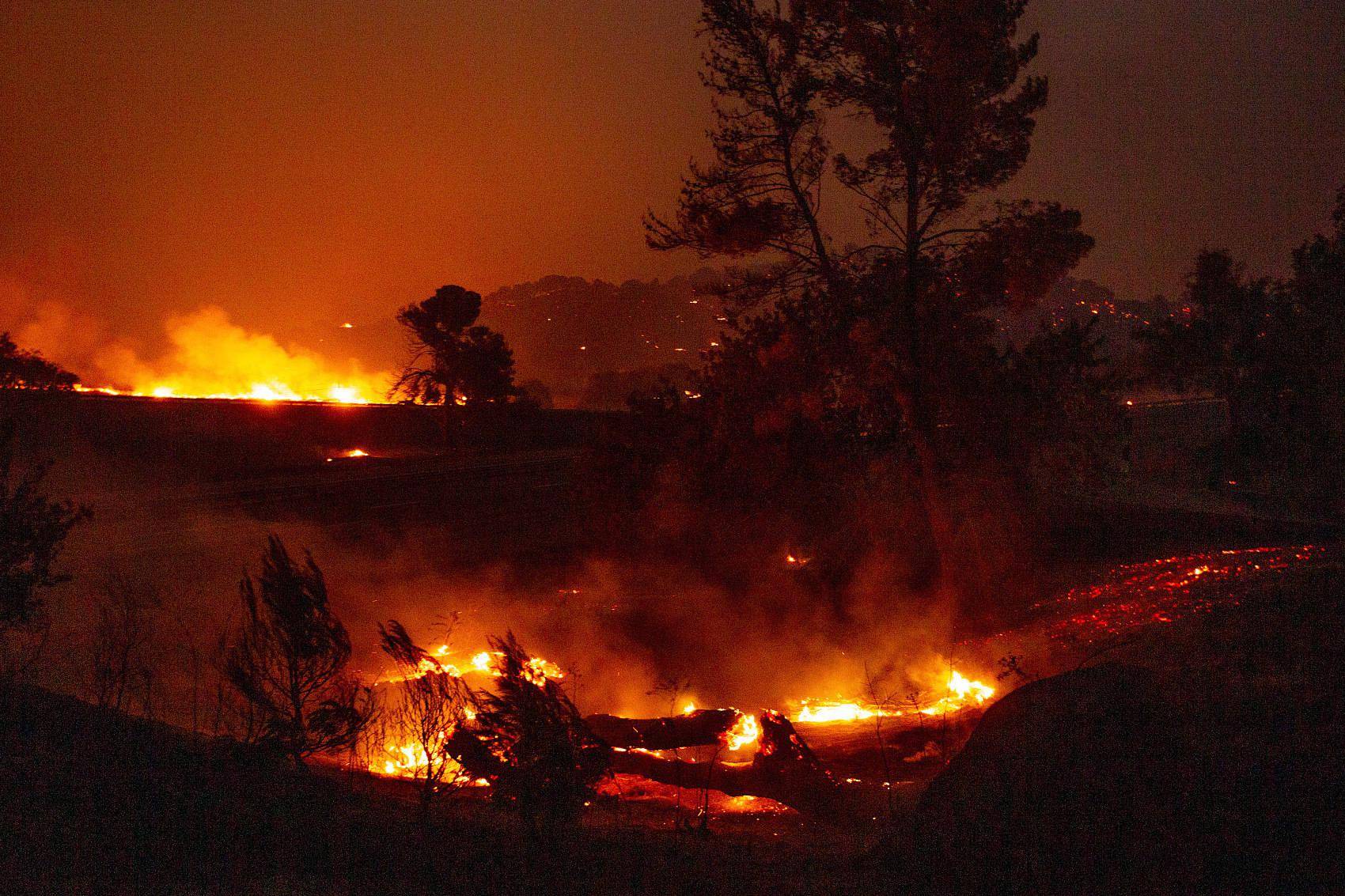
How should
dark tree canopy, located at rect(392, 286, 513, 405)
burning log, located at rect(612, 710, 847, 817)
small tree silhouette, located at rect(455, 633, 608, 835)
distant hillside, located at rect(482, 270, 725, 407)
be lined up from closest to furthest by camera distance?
small tree silhouette, located at rect(455, 633, 608, 835), burning log, located at rect(612, 710, 847, 817), dark tree canopy, located at rect(392, 286, 513, 405), distant hillside, located at rect(482, 270, 725, 407)

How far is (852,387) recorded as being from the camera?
490 inches

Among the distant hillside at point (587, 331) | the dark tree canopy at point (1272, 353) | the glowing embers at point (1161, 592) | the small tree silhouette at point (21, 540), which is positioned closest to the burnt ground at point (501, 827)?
the small tree silhouette at point (21, 540)

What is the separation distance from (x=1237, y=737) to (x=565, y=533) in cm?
1696

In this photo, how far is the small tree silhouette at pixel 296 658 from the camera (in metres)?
6.78

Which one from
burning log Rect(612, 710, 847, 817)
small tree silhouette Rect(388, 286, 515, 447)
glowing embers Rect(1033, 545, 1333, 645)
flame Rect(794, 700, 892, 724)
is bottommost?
burning log Rect(612, 710, 847, 817)

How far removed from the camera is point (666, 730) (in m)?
8.73

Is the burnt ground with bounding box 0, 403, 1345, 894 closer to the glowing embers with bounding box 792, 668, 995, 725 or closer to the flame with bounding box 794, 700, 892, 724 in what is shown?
the glowing embers with bounding box 792, 668, 995, 725

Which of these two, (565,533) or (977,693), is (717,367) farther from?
(565,533)

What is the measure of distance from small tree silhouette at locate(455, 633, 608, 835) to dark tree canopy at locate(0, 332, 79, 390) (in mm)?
6985

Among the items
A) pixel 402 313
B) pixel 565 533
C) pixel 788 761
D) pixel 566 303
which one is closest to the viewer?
pixel 788 761

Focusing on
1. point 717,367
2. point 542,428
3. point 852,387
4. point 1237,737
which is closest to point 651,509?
point 717,367

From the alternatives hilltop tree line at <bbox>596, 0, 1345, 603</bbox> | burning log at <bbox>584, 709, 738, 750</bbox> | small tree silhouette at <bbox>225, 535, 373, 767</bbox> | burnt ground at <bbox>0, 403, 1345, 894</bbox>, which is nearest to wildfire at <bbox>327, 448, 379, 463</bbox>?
hilltop tree line at <bbox>596, 0, 1345, 603</bbox>

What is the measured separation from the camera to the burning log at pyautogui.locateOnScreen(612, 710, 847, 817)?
7.57m

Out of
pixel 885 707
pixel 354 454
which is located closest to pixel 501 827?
pixel 885 707
